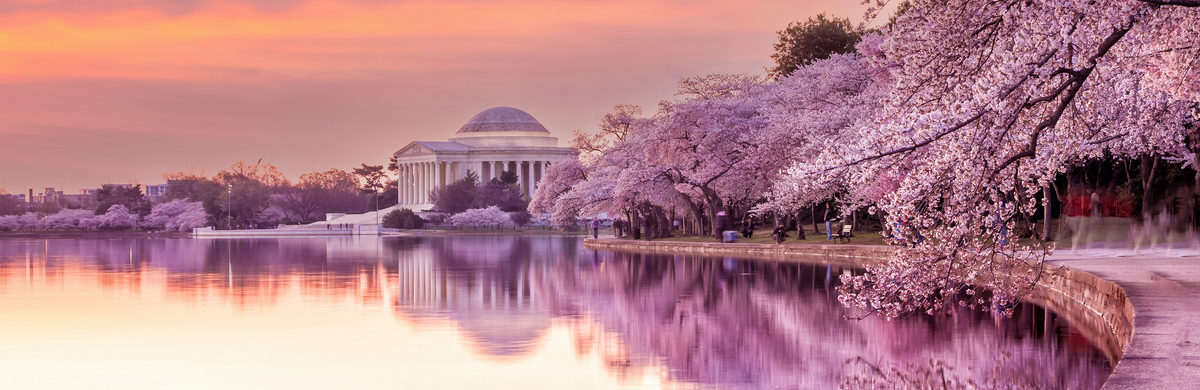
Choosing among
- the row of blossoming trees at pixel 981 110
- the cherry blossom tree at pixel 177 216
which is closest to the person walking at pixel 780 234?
the row of blossoming trees at pixel 981 110

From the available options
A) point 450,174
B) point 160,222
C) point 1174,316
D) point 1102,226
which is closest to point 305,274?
point 1102,226

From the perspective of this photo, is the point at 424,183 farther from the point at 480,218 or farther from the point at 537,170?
the point at 480,218

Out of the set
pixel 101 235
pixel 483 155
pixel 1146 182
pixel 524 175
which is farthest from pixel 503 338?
pixel 524 175

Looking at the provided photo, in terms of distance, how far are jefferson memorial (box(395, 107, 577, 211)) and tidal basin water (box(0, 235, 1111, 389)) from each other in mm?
147370

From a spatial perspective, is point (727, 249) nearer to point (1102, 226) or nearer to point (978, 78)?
point (1102, 226)

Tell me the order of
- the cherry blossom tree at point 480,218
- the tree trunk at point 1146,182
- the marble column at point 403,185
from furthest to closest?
the marble column at point 403,185 → the cherry blossom tree at point 480,218 → the tree trunk at point 1146,182

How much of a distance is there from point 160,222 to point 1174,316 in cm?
13169

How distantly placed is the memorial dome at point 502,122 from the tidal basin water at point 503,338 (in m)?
156

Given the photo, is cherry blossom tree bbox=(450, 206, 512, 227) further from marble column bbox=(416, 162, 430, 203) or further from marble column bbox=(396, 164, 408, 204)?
marble column bbox=(396, 164, 408, 204)

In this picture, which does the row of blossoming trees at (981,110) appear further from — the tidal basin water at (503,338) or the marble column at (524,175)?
the marble column at (524,175)

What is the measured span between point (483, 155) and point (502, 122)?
8.55 meters

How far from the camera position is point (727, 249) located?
50781 mm

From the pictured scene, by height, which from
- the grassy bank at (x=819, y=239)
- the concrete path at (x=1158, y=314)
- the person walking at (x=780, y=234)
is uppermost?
the person walking at (x=780, y=234)

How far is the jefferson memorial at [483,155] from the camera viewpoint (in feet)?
592
